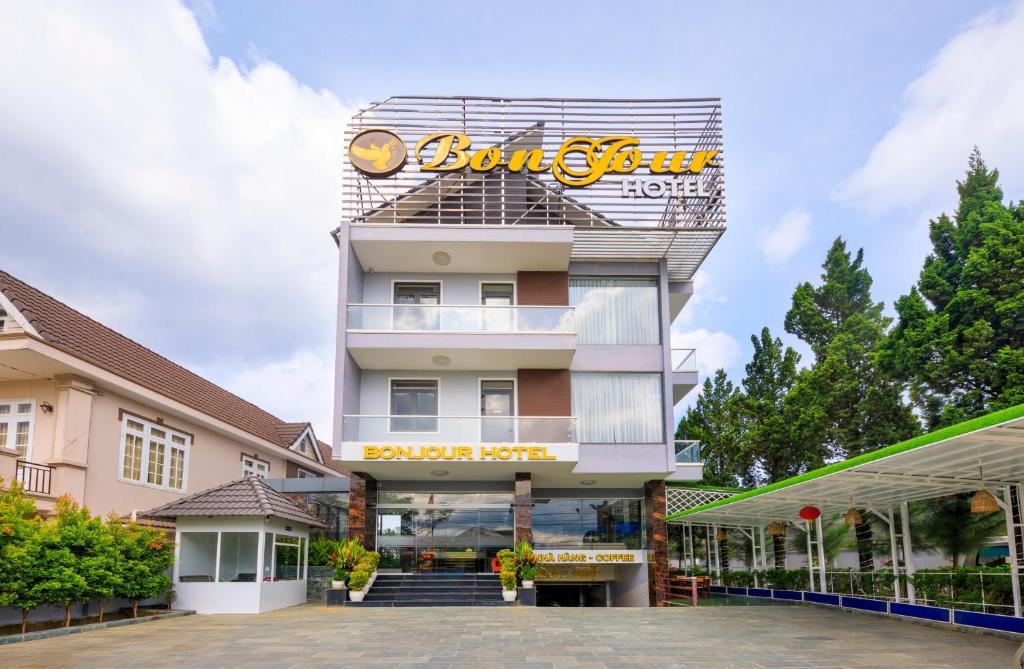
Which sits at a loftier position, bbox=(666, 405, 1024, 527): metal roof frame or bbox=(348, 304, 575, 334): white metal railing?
bbox=(348, 304, 575, 334): white metal railing

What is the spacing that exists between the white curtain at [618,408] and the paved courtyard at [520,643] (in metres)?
5.85

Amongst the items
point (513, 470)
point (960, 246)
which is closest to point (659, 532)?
point (513, 470)

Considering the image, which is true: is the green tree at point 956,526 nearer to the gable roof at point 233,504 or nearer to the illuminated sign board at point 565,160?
the illuminated sign board at point 565,160

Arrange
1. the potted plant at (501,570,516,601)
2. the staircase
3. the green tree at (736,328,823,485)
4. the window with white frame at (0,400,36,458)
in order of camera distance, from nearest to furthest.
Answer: the window with white frame at (0,400,36,458), the potted plant at (501,570,516,601), the staircase, the green tree at (736,328,823,485)

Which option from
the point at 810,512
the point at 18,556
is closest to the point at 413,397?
the point at 810,512

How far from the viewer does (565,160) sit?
2097 cm

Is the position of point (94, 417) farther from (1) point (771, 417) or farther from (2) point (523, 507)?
(1) point (771, 417)

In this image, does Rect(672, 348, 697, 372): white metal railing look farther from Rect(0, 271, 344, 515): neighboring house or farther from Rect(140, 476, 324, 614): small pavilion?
Rect(0, 271, 344, 515): neighboring house

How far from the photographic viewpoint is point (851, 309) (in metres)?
37.7

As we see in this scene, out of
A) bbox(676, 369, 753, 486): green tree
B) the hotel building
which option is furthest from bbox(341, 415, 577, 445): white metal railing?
bbox(676, 369, 753, 486): green tree

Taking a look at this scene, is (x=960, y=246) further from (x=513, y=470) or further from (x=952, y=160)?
(x=513, y=470)

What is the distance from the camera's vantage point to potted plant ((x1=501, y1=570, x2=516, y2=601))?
1805 cm

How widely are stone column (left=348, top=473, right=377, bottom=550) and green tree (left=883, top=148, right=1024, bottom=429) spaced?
17.5 m

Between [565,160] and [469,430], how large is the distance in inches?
286
